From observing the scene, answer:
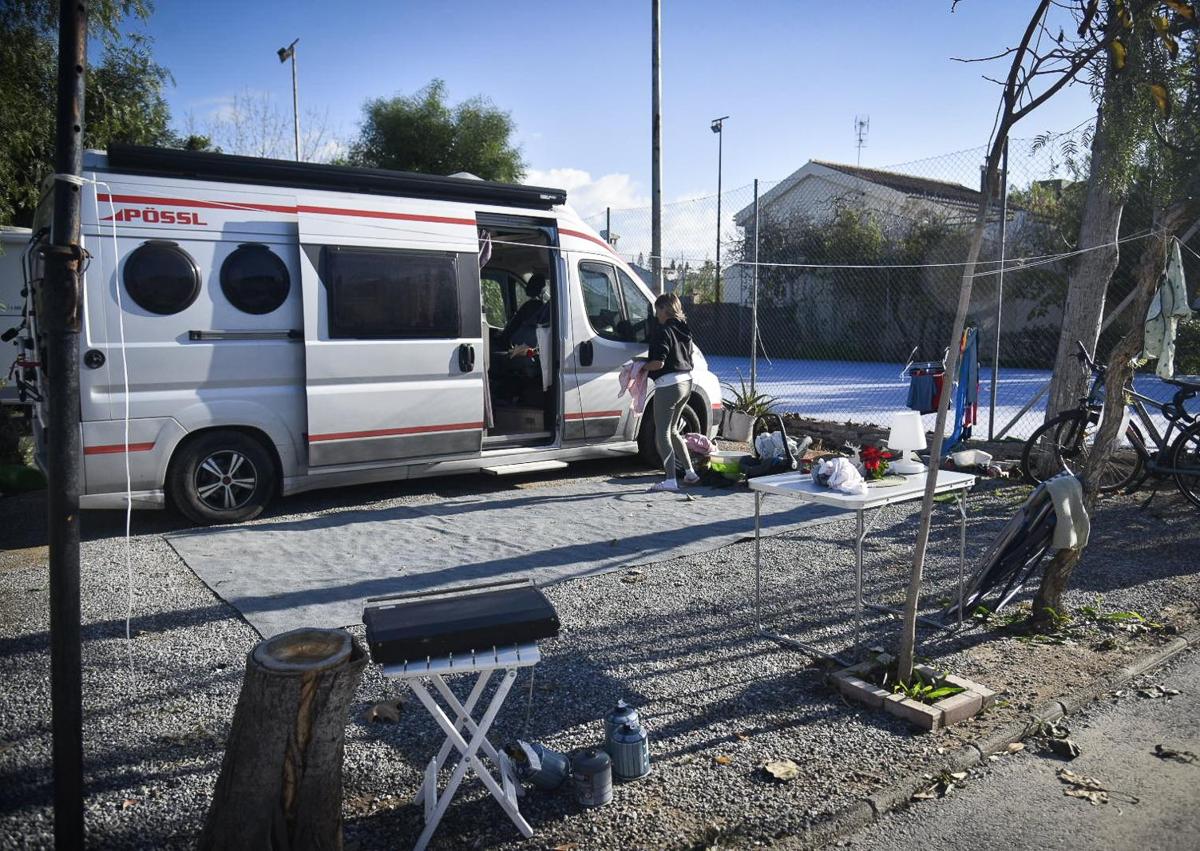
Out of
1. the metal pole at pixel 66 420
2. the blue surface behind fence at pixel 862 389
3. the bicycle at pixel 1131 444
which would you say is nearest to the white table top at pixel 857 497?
the metal pole at pixel 66 420

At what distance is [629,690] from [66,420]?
2618 millimetres

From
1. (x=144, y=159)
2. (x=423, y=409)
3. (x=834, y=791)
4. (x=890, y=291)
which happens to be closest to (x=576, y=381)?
(x=423, y=409)

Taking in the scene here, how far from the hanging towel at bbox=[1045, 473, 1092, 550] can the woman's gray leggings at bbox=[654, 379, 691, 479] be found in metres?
4.23

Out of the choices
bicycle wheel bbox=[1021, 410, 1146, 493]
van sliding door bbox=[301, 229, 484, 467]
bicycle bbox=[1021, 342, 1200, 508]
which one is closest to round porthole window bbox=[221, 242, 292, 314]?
van sliding door bbox=[301, 229, 484, 467]

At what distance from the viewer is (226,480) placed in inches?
290

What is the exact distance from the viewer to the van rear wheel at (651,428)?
975 centimetres

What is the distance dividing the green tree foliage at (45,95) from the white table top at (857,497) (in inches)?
225

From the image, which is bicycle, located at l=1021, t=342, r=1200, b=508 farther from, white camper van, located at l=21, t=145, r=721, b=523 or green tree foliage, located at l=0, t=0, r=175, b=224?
green tree foliage, located at l=0, t=0, r=175, b=224

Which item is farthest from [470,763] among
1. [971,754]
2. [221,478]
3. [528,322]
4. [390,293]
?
[528,322]

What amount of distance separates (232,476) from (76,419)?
4.89 metres

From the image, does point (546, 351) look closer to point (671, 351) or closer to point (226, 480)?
point (671, 351)

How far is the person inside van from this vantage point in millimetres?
9500

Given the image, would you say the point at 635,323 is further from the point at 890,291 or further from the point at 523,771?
the point at 890,291

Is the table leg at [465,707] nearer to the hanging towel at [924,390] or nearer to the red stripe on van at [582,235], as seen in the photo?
the red stripe on van at [582,235]
